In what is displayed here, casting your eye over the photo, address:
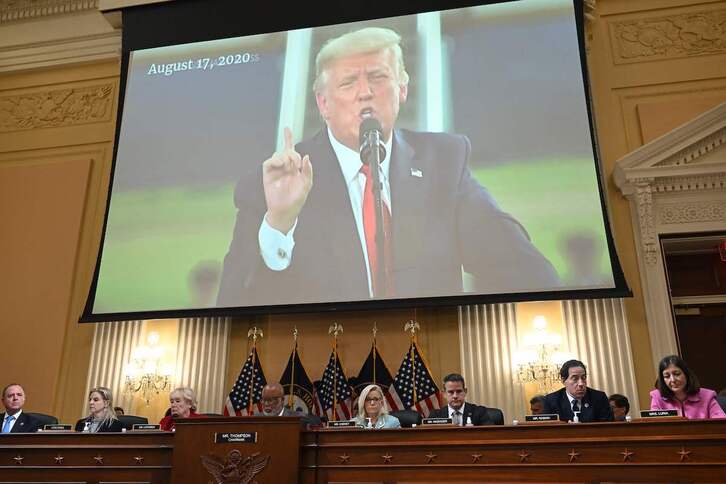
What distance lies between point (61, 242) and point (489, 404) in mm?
5257

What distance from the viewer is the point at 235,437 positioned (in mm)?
3842

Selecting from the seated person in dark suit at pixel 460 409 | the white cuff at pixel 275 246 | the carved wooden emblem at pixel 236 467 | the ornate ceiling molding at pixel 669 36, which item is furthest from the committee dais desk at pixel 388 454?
the ornate ceiling molding at pixel 669 36

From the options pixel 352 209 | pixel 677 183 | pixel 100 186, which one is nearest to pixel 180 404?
pixel 352 209

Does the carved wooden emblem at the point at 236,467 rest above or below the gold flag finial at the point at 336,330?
below

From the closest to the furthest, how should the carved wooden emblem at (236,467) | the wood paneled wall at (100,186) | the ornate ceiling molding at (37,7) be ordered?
the carved wooden emblem at (236,467)
the wood paneled wall at (100,186)
the ornate ceiling molding at (37,7)

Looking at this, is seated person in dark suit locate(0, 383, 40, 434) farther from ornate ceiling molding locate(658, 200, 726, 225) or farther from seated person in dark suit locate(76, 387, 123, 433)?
ornate ceiling molding locate(658, 200, 726, 225)

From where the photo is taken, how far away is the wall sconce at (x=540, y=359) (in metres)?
6.31

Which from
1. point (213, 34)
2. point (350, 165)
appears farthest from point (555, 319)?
point (213, 34)

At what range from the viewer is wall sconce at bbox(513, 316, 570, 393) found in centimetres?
631

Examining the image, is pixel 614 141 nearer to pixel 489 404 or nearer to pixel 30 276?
pixel 489 404

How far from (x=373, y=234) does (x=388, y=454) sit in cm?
306

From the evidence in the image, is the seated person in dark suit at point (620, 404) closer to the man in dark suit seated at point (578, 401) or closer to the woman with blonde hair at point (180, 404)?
the man in dark suit seated at point (578, 401)

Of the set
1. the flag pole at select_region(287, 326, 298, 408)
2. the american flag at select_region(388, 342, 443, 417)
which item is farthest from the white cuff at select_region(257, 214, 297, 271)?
the american flag at select_region(388, 342, 443, 417)

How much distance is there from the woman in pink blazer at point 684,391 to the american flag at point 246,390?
3.79 meters
